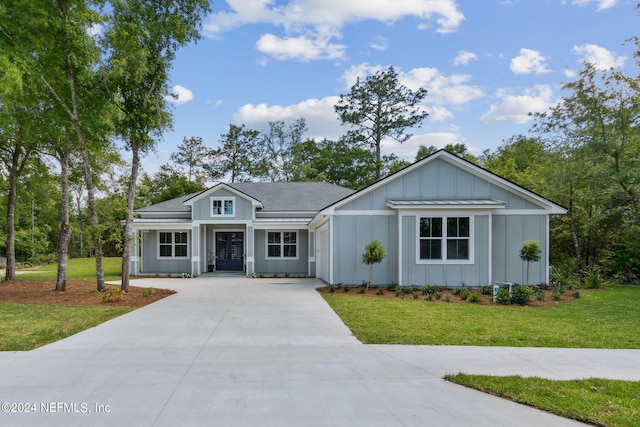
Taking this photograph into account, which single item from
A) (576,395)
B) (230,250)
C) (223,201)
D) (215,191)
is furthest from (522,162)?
(576,395)

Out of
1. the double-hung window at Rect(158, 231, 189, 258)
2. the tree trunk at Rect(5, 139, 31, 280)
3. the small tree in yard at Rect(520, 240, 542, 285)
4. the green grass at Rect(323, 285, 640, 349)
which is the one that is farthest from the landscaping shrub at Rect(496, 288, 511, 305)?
the tree trunk at Rect(5, 139, 31, 280)

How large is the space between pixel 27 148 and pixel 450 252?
16.5 m

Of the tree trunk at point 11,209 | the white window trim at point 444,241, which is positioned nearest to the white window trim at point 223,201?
the tree trunk at point 11,209

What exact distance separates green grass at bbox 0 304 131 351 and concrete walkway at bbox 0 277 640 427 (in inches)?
18.4

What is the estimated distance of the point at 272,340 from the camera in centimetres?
621

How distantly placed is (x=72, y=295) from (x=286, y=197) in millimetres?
11829

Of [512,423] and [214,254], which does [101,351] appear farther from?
[214,254]

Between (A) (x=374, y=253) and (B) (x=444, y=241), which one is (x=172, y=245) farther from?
(B) (x=444, y=241)

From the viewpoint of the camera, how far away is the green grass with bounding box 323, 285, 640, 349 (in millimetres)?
6141

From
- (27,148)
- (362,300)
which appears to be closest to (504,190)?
(362,300)

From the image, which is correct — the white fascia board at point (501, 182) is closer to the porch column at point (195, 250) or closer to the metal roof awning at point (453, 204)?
the metal roof awning at point (453, 204)

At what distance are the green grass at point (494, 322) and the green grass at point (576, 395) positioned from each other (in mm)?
1669

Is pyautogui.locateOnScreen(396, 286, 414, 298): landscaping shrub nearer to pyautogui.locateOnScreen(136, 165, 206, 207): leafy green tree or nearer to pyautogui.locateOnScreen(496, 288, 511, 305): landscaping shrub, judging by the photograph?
pyautogui.locateOnScreen(496, 288, 511, 305): landscaping shrub

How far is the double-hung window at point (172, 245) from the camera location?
18.8 meters
